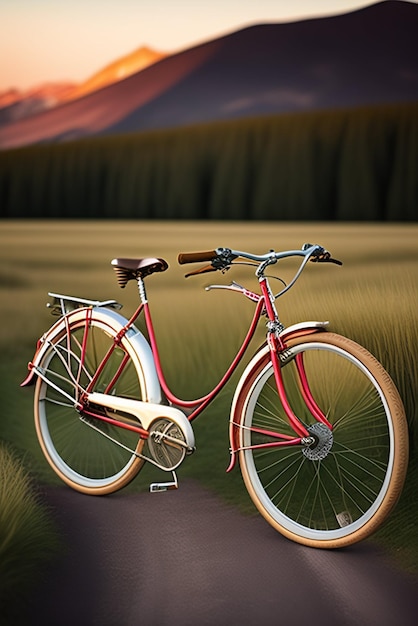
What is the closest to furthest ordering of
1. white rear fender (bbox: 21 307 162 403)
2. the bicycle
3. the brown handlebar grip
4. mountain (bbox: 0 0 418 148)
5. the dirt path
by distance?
the dirt path → the bicycle → the brown handlebar grip → white rear fender (bbox: 21 307 162 403) → mountain (bbox: 0 0 418 148)

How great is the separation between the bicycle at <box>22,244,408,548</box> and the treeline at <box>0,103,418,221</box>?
3.30 ft

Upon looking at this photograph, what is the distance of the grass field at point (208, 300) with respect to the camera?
8.91 ft

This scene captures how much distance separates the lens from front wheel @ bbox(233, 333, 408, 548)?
2.14 m

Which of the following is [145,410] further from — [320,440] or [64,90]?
[64,90]

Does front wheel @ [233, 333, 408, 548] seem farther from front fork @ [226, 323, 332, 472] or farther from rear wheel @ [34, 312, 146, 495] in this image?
rear wheel @ [34, 312, 146, 495]

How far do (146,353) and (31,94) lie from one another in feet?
5.66

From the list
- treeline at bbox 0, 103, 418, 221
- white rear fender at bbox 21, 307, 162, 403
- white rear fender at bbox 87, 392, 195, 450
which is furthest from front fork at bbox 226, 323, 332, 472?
treeline at bbox 0, 103, 418, 221

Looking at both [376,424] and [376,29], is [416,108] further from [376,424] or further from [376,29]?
[376,424]

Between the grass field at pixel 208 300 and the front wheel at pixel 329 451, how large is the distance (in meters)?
0.12

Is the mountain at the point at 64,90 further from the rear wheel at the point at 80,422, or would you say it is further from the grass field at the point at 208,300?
the rear wheel at the point at 80,422

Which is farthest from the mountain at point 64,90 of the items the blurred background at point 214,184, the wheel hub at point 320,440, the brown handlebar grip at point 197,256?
the wheel hub at point 320,440

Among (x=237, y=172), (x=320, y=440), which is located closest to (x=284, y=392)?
(x=320, y=440)

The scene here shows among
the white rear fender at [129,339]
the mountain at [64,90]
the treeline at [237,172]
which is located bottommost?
the white rear fender at [129,339]

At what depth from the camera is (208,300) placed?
348 cm
